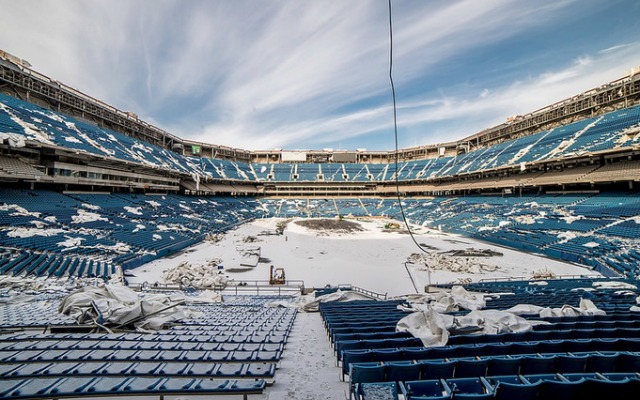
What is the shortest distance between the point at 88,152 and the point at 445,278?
31279 mm

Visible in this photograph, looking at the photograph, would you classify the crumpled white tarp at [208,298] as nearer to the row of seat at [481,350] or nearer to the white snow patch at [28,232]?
the row of seat at [481,350]

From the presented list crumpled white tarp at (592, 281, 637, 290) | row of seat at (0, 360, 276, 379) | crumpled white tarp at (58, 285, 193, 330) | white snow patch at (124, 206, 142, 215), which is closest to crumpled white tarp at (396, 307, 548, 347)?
row of seat at (0, 360, 276, 379)

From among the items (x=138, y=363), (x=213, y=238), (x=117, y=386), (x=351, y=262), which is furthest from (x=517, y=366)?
(x=213, y=238)

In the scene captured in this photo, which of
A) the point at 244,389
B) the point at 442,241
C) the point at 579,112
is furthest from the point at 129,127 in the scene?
the point at 579,112

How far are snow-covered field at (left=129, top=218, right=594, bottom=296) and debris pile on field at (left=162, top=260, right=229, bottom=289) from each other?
2.83 feet

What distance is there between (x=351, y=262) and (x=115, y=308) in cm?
1423

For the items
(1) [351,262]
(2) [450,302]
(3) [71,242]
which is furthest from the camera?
(1) [351,262]

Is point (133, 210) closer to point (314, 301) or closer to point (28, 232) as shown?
point (28, 232)

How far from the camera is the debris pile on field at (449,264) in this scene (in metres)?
16.1

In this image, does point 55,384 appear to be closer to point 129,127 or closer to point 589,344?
point 589,344

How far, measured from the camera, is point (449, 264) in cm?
1675

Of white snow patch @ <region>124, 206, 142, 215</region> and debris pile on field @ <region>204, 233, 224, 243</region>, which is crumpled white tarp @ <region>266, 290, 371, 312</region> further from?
white snow patch @ <region>124, 206, 142, 215</region>

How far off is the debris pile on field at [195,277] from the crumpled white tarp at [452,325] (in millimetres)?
10699

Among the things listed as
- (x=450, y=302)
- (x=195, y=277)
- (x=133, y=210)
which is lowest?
(x=195, y=277)
